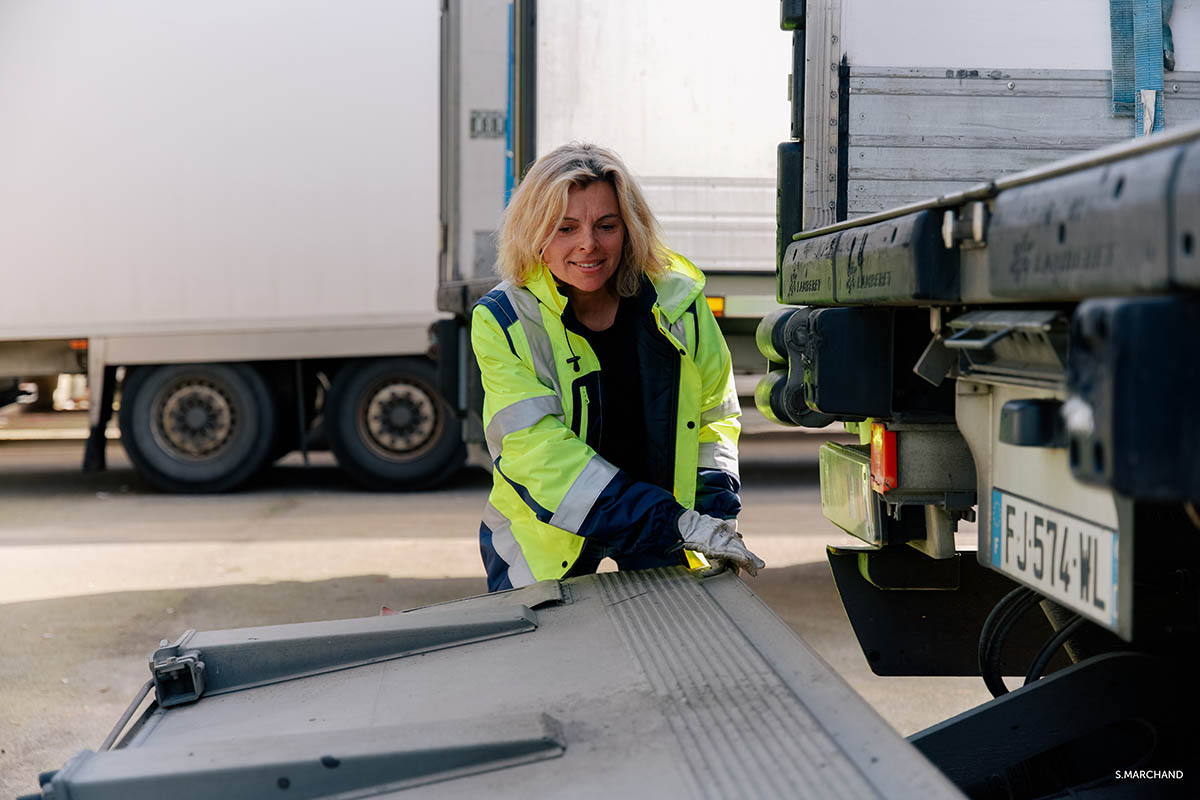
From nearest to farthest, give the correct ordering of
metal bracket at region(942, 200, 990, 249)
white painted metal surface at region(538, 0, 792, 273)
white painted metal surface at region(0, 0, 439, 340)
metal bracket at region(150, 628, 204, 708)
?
metal bracket at region(942, 200, 990, 249) < metal bracket at region(150, 628, 204, 708) < white painted metal surface at region(538, 0, 792, 273) < white painted metal surface at region(0, 0, 439, 340)

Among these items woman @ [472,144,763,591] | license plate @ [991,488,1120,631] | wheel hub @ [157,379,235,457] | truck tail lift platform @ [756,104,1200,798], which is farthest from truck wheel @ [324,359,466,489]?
license plate @ [991,488,1120,631]

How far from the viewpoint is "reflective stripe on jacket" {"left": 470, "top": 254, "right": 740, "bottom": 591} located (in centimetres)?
278

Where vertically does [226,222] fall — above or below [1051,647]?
above

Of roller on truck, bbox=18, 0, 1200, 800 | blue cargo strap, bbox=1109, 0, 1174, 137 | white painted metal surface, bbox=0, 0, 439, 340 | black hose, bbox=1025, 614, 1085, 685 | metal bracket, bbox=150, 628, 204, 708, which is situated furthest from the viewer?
white painted metal surface, bbox=0, 0, 439, 340

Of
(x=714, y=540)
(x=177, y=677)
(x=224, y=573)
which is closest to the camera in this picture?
(x=177, y=677)

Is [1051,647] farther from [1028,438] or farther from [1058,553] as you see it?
[1028,438]

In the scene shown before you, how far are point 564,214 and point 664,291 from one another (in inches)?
11.9

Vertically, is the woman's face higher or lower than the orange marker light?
higher

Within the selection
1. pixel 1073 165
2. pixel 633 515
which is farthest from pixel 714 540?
pixel 1073 165

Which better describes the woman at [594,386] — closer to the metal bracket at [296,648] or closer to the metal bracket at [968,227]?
the metal bracket at [296,648]

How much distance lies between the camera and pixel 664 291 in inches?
119

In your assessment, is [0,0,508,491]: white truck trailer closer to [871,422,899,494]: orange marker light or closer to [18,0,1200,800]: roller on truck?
[18,0,1200,800]: roller on truck

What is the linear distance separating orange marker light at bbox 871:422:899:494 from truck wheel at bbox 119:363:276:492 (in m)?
7.30

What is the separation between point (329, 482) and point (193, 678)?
8.06m
